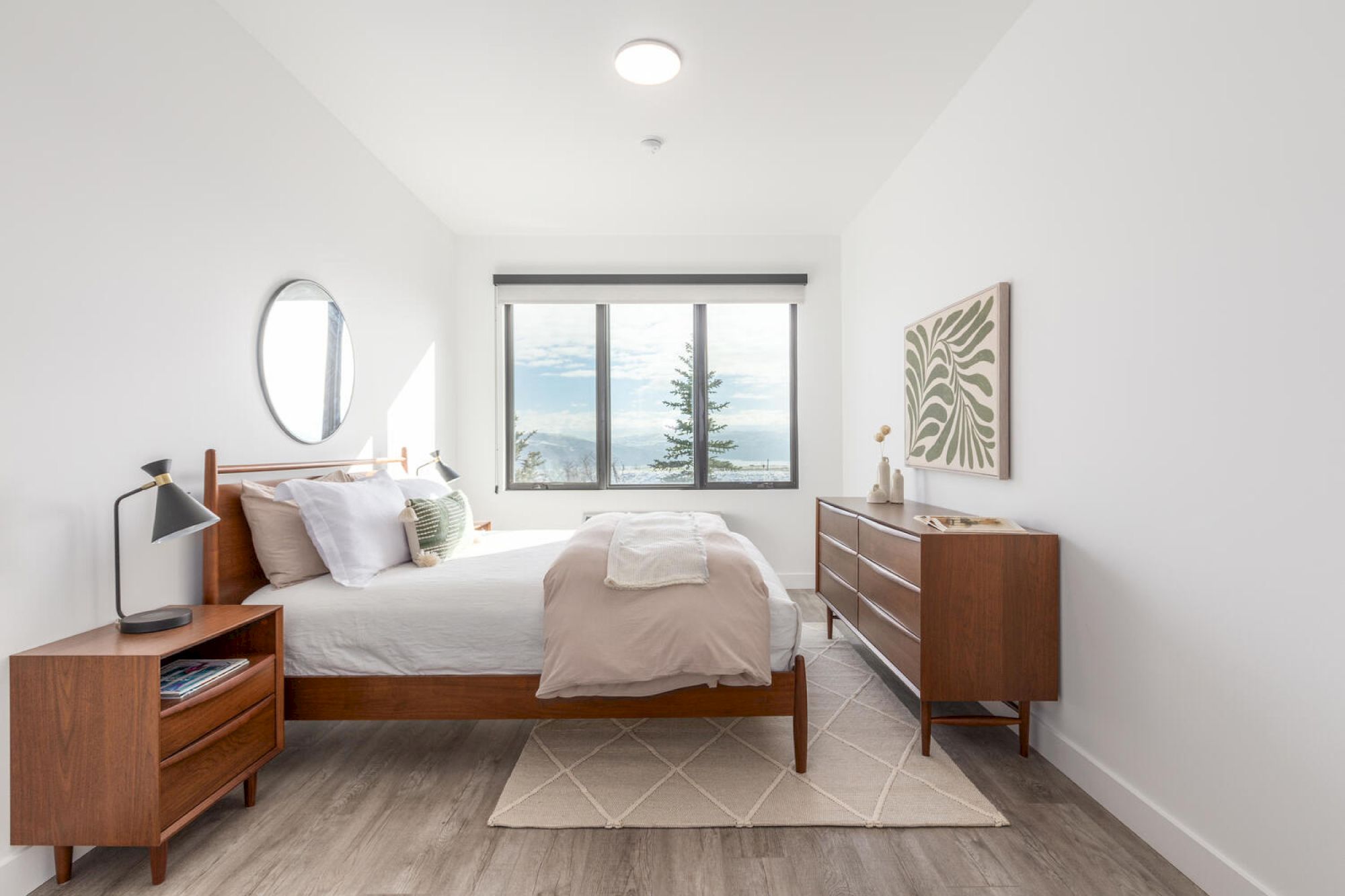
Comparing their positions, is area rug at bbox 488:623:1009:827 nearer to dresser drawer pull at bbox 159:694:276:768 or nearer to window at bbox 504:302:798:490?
dresser drawer pull at bbox 159:694:276:768

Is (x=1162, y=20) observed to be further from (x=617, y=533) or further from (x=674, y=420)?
(x=674, y=420)

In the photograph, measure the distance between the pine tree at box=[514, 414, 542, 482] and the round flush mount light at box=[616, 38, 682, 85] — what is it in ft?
9.36

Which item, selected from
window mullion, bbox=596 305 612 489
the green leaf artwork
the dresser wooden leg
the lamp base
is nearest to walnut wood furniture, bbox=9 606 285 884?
the lamp base

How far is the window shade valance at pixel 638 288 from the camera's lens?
190 inches

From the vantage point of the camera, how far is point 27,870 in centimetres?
165

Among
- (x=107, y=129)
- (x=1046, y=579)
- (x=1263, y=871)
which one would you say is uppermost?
(x=107, y=129)

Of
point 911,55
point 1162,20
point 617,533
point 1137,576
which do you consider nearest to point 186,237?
point 617,533

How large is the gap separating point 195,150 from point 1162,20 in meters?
3.13

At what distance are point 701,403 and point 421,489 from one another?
2.44m

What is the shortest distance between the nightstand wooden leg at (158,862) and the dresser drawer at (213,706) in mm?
272

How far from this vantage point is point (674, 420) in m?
5.05

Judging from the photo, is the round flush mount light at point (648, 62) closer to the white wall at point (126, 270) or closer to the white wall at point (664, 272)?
the white wall at point (126, 270)

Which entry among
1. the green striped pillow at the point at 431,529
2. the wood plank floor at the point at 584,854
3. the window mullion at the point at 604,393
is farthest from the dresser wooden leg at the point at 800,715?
the window mullion at the point at 604,393

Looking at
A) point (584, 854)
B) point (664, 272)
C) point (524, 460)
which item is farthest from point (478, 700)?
point (664, 272)
